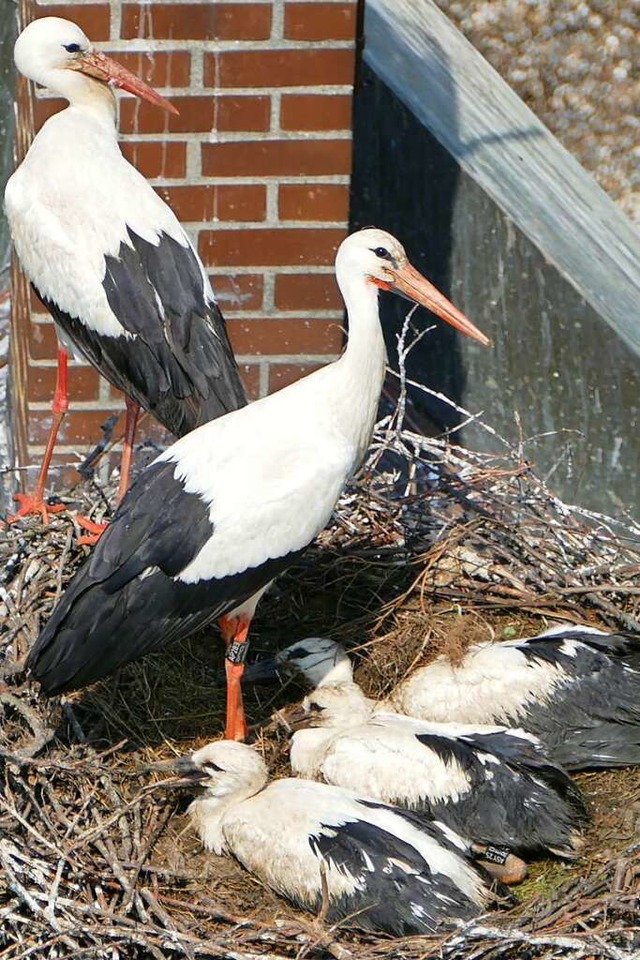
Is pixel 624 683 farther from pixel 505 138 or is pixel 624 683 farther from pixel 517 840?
pixel 505 138

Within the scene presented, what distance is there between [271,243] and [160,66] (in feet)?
2.50

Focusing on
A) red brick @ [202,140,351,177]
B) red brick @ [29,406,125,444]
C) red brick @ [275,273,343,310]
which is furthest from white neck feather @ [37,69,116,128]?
red brick @ [29,406,125,444]

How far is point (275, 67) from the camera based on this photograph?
6922 mm

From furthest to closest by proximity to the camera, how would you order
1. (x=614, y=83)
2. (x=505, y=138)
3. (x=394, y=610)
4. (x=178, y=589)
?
(x=614, y=83) → (x=505, y=138) → (x=394, y=610) → (x=178, y=589)

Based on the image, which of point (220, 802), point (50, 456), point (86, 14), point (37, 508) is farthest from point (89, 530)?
point (86, 14)

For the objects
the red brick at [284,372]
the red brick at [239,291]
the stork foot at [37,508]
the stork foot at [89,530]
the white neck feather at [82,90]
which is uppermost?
the white neck feather at [82,90]

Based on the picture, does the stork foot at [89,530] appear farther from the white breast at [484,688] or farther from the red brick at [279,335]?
the red brick at [279,335]

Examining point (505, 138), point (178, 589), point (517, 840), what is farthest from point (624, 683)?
point (505, 138)

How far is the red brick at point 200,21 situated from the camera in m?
6.87

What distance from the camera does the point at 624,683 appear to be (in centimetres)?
560

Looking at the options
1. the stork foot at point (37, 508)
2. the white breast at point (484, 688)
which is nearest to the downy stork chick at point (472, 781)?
the white breast at point (484, 688)

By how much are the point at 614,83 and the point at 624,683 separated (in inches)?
226

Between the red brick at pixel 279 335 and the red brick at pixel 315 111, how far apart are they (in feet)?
2.36

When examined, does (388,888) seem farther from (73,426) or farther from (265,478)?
(73,426)
